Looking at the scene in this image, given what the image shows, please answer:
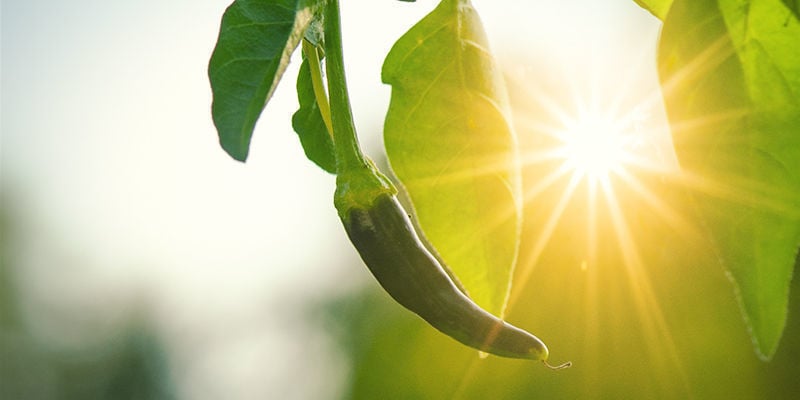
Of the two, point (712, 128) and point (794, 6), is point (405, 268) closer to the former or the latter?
point (712, 128)

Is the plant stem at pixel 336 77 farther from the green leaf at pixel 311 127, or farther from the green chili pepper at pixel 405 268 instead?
the green leaf at pixel 311 127

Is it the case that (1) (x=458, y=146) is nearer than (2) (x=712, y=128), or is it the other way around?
(2) (x=712, y=128)

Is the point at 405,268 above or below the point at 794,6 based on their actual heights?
below

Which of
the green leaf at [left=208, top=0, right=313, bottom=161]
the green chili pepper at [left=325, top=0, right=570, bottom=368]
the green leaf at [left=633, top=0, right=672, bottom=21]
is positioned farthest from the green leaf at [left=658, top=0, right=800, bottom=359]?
the green leaf at [left=208, top=0, right=313, bottom=161]

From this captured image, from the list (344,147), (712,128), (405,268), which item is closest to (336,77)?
(344,147)

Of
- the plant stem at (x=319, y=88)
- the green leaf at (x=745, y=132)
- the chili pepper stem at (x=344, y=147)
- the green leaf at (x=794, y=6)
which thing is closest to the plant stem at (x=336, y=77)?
the chili pepper stem at (x=344, y=147)

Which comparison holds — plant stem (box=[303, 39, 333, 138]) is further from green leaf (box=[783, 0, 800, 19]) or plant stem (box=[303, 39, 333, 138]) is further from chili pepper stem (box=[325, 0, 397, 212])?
green leaf (box=[783, 0, 800, 19])

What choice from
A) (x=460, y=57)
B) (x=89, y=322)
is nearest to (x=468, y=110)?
(x=460, y=57)
